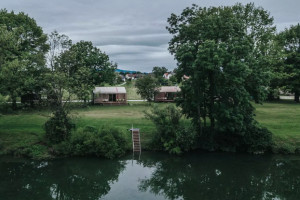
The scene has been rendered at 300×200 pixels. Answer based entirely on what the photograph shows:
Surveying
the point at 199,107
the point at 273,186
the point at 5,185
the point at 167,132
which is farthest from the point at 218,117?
the point at 5,185

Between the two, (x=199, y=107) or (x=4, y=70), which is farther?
(x=199, y=107)

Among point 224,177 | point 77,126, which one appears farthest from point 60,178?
point 224,177

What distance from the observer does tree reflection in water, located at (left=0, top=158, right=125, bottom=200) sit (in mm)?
18884

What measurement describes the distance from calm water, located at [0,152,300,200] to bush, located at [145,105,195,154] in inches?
38.7

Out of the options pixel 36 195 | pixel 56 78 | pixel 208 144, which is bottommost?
pixel 36 195

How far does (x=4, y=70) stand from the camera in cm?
2483

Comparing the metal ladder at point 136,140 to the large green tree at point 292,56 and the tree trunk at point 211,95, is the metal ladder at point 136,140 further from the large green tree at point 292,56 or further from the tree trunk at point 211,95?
the large green tree at point 292,56

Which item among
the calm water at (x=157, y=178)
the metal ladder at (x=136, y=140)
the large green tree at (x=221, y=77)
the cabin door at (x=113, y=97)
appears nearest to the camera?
the calm water at (x=157, y=178)

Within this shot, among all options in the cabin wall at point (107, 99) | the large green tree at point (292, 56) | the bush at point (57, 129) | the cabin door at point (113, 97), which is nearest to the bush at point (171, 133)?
the bush at point (57, 129)

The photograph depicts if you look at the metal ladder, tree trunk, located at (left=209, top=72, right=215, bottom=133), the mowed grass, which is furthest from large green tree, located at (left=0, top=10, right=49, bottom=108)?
the mowed grass

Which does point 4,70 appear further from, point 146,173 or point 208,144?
point 208,144

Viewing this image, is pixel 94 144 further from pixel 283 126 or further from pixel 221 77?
pixel 283 126

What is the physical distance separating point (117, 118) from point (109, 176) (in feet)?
49.1

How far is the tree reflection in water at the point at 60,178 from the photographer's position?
18884 millimetres
